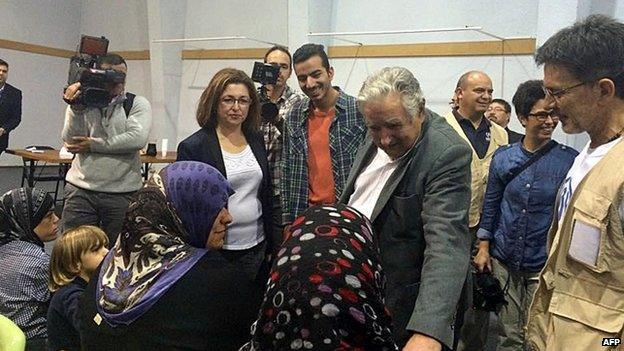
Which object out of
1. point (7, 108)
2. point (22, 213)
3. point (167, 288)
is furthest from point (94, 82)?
point (7, 108)

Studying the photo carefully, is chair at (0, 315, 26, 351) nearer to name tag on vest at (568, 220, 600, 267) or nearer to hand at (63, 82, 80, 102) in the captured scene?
name tag on vest at (568, 220, 600, 267)

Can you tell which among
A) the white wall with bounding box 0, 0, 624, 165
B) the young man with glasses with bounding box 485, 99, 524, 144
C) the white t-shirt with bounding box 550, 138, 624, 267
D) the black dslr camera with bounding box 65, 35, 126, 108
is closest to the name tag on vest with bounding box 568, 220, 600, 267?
the white t-shirt with bounding box 550, 138, 624, 267

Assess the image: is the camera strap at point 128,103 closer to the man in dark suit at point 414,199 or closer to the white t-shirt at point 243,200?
the white t-shirt at point 243,200

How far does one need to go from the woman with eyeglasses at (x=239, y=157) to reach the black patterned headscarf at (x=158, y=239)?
2.60 feet

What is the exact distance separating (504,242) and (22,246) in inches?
78.6

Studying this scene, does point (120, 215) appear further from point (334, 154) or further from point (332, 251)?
point (332, 251)

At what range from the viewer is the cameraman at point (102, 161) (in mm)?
2840

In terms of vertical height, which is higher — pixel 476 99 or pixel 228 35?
pixel 228 35

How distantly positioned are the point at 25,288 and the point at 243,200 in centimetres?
86

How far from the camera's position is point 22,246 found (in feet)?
7.34

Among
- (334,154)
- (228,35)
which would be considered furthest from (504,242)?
(228,35)

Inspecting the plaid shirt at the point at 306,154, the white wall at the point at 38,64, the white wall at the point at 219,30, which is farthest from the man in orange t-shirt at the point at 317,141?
the white wall at the point at 38,64

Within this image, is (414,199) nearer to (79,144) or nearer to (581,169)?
(581,169)

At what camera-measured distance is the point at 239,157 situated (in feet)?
7.72
